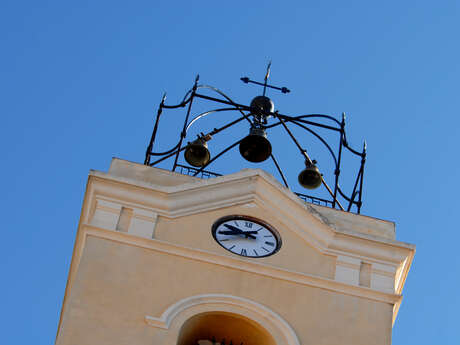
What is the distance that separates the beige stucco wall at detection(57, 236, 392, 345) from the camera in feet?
51.0

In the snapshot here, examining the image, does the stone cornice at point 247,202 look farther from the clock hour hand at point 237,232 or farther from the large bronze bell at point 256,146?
the large bronze bell at point 256,146

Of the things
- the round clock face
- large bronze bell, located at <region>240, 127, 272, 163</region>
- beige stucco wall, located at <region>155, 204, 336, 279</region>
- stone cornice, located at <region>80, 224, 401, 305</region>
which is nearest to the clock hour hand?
the round clock face

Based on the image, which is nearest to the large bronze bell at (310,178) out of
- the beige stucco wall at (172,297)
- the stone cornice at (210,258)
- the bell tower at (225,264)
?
the bell tower at (225,264)

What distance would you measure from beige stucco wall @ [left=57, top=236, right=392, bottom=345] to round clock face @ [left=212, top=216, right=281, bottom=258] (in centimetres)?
48

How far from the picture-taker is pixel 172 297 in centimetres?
1600

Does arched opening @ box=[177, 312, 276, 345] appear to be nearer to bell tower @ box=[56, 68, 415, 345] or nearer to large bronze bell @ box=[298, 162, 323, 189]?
bell tower @ box=[56, 68, 415, 345]

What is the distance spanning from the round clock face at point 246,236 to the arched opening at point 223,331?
1053 millimetres

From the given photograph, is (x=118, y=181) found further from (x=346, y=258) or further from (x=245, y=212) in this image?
(x=346, y=258)

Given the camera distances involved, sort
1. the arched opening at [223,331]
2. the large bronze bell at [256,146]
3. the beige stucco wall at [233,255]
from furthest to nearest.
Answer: the large bronze bell at [256,146] < the beige stucco wall at [233,255] < the arched opening at [223,331]

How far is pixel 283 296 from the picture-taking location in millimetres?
16406

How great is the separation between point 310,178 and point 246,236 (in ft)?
5.82

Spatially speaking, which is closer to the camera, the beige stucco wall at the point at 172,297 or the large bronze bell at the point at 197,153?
the beige stucco wall at the point at 172,297

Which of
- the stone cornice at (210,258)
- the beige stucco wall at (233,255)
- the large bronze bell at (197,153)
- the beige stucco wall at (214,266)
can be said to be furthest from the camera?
the large bronze bell at (197,153)

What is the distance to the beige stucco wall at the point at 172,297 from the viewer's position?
15.6 m
